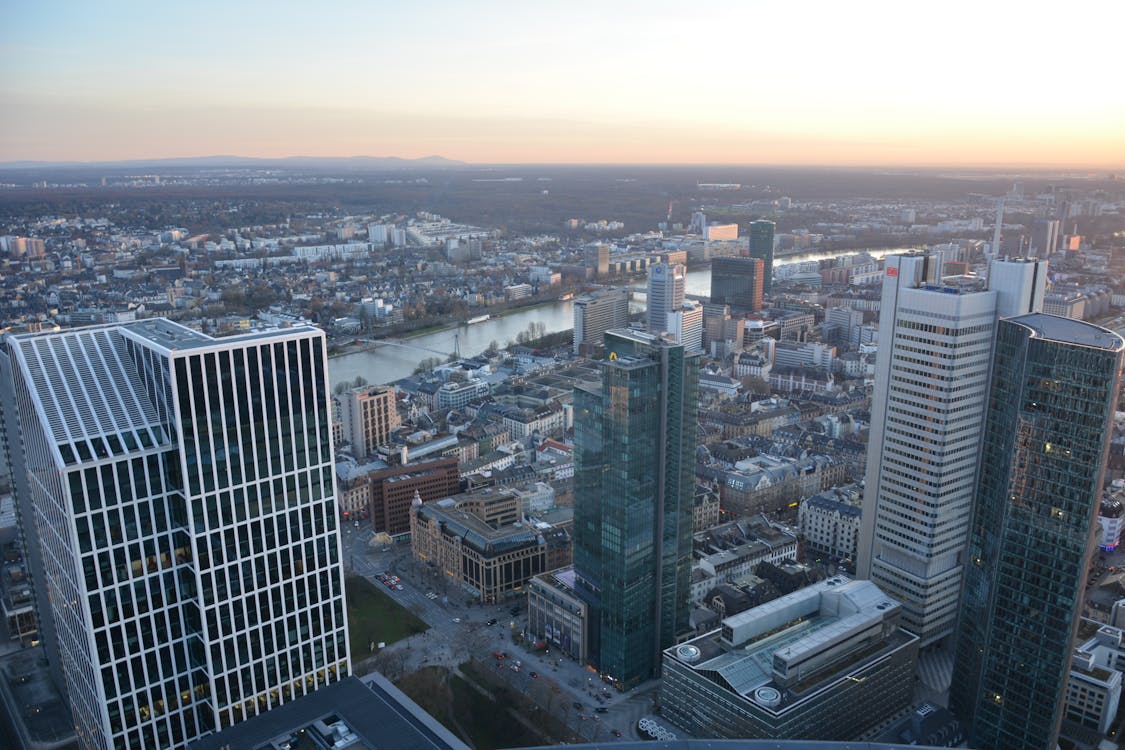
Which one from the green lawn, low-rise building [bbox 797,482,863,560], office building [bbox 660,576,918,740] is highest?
office building [bbox 660,576,918,740]

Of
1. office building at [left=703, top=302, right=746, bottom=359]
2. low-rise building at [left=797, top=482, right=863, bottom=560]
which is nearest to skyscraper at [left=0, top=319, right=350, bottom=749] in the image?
low-rise building at [left=797, top=482, right=863, bottom=560]

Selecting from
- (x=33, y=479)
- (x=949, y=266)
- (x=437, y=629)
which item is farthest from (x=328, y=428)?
(x=949, y=266)

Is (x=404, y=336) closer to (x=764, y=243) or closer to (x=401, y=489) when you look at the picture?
(x=401, y=489)

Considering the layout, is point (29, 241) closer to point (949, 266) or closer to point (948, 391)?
point (948, 391)

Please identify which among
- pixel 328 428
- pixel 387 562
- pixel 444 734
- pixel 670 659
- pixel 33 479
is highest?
pixel 328 428

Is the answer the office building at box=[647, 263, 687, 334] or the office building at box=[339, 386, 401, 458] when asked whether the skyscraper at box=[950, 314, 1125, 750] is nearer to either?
the office building at box=[339, 386, 401, 458]

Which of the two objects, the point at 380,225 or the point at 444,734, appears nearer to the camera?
the point at 444,734

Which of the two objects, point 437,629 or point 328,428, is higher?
A: point 328,428
